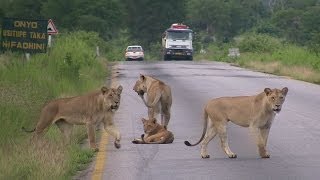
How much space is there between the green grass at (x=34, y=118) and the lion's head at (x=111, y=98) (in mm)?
816

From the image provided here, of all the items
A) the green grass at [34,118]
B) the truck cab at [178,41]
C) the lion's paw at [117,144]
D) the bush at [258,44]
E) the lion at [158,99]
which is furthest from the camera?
the bush at [258,44]

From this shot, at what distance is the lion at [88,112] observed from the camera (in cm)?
1199

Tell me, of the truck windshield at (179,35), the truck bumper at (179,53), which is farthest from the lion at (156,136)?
the truck bumper at (179,53)

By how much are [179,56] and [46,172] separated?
53.8m

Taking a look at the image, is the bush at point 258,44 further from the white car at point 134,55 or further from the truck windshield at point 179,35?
the white car at point 134,55

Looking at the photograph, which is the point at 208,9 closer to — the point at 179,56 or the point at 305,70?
the point at 179,56

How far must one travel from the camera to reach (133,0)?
99.8m

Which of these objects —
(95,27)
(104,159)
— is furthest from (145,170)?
(95,27)

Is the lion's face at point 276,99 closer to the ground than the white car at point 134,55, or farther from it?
farther from it

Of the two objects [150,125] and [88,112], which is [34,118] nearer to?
[88,112]

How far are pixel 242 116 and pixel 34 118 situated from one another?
490 cm

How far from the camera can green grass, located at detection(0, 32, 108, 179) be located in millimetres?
10055

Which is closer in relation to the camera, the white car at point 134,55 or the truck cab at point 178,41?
the truck cab at point 178,41

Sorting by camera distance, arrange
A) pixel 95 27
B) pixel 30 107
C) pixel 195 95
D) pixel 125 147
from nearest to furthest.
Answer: pixel 125 147 < pixel 30 107 < pixel 195 95 < pixel 95 27
